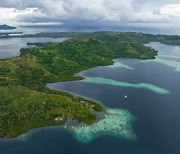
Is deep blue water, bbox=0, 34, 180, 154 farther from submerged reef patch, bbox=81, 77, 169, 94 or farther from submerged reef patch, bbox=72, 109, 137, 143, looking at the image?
submerged reef patch, bbox=81, 77, 169, 94

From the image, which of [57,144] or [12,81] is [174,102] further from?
[12,81]

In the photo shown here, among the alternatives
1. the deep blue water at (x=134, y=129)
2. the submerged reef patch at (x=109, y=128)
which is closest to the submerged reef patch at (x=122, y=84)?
the deep blue water at (x=134, y=129)

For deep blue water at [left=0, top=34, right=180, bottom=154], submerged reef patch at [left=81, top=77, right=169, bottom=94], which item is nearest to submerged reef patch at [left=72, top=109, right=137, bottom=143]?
deep blue water at [left=0, top=34, right=180, bottom=154]

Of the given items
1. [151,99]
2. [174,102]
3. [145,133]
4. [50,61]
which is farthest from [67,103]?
[50,61]

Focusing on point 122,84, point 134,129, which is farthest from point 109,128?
point 122,84

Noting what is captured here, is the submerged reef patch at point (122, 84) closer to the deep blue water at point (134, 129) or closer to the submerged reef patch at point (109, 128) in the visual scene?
the deep blue water at point (134, 129)
